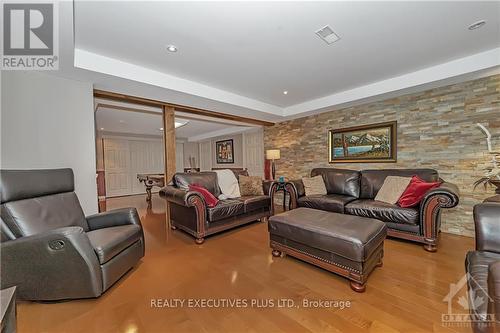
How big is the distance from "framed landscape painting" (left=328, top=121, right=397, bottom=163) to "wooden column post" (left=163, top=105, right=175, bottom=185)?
3114mm

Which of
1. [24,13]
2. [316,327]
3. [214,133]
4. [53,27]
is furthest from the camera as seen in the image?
[214,133]

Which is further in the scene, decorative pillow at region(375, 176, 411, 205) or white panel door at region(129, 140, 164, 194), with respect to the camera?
white panel door at region(129, 140, 164, 194)

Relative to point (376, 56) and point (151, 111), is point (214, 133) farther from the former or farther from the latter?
point (376, 56)

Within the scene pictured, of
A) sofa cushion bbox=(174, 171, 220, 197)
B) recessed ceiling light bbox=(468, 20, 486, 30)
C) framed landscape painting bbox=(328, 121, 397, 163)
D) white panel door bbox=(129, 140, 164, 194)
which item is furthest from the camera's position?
white panel door bbox=(129, 140, 164, 194)

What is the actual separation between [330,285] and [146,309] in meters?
1.49

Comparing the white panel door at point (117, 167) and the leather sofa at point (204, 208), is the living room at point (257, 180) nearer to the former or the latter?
the leather sofa at point (204, 208)

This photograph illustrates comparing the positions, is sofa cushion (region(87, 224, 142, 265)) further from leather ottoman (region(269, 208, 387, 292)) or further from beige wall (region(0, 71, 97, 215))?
leather ottoman (region(269, 208, 387, 292))

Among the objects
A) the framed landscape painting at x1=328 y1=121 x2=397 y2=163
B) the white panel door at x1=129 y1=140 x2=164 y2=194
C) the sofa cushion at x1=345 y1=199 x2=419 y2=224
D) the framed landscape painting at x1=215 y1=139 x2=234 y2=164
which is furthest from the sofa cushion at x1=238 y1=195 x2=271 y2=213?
the white panel door at x1=129 y1=140 x2=164 y2=194

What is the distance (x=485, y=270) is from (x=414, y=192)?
1.78 meters

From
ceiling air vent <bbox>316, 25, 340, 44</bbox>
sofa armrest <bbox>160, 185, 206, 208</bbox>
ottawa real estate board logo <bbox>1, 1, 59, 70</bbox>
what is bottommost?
sofa armrest <bbox>160, 185, 206, 208</bbox>

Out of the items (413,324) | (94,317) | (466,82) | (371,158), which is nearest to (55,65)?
(94,317)

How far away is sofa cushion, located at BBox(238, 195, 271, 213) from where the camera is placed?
11.2 ft

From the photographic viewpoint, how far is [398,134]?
354 centimetres

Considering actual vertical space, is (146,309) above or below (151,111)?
below
